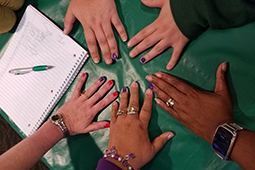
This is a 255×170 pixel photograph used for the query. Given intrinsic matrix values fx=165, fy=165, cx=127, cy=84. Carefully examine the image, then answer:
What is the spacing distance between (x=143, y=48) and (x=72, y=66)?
274 mm

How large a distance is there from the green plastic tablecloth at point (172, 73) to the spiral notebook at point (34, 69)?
0.12 ft

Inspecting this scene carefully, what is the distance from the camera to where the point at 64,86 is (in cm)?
63

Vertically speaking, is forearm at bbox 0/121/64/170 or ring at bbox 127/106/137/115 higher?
forearm at bbox 0/121/64/170

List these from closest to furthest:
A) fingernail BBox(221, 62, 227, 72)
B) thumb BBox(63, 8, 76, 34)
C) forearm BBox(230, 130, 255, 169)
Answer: forearm BBox(230, 130, 255, 169)
fingernail BBox(221, 62, 227, 72)
thumb BBox(63, 8, 76, 34)

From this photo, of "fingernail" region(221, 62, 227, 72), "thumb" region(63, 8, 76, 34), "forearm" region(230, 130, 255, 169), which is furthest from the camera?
"thumb" region(63, 8, 76, 34)

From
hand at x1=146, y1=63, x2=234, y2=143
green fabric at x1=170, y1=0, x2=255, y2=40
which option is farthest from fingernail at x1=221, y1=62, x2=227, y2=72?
green fabric at x1=170, y1=0, x2=255, y2=40

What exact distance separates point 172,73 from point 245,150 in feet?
0.97

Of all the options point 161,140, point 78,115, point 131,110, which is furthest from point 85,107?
point 161,140

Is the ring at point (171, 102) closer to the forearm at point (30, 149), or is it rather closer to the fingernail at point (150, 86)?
the fingernail at point (150, 86)

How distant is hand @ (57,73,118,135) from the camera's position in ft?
2.00

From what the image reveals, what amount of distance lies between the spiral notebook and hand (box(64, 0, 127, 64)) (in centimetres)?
5

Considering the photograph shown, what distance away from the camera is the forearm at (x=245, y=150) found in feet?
1.32

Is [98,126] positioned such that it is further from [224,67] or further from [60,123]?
[224,67]

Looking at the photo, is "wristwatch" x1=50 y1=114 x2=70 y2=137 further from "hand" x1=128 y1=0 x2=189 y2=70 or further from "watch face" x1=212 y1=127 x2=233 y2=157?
"watch face" x1=212 y1=127 x2=233 y2=157
